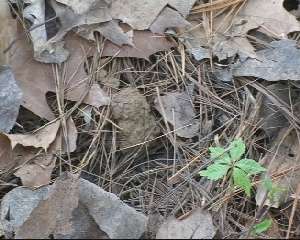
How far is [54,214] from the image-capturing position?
202 centimetres

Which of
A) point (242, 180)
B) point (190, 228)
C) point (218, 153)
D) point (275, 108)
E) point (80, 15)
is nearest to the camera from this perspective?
point (190, 228)

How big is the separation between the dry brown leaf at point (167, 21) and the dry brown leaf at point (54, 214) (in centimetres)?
95

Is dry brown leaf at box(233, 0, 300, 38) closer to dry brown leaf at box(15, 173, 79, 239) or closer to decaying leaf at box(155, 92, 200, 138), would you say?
decaying leaf at box(155, 92, 200, 138)

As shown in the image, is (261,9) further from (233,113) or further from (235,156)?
(235,156)

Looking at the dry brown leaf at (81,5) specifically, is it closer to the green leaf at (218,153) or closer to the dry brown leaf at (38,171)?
the dry brown leaf at (38,171)

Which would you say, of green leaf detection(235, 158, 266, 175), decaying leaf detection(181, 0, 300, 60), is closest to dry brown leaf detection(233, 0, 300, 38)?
decaying leaf detection(181, 0, 300, 60)

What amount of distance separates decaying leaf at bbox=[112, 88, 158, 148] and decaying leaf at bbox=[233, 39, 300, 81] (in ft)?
1.59

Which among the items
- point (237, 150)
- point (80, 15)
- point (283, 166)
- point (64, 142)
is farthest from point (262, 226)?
point (80, 15)

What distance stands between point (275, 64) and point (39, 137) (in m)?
1.18

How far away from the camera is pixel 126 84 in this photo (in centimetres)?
266

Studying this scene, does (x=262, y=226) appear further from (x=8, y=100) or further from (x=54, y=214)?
(x=8, y=100)

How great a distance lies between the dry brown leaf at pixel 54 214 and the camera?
196cm

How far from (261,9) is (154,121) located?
2.67ft

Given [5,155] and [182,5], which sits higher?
[182,5]
